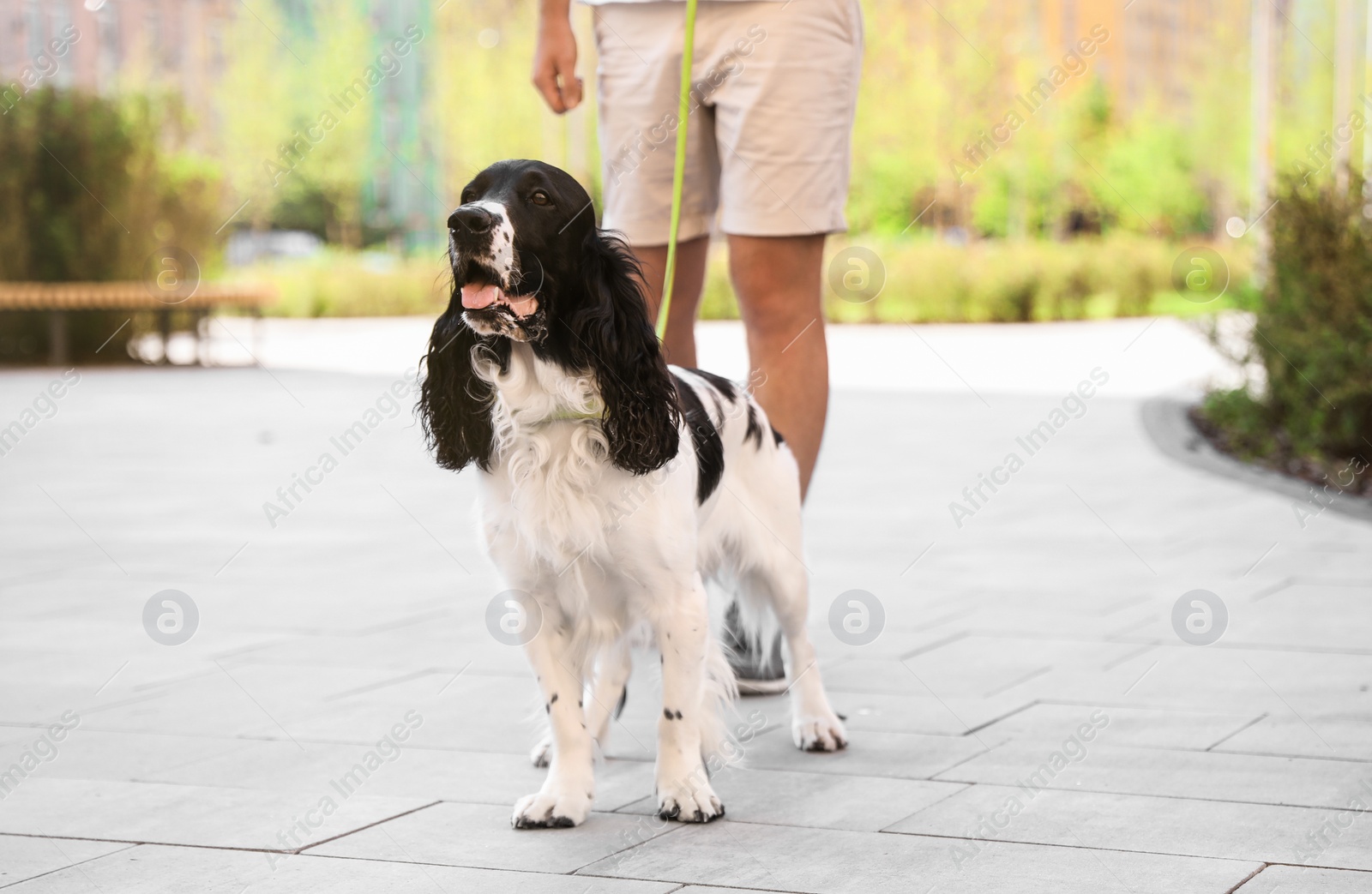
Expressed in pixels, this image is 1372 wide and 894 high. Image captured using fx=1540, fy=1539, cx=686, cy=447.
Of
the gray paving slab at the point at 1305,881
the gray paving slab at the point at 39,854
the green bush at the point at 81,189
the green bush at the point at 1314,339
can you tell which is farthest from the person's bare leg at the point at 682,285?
the green bush at the point at 81,189

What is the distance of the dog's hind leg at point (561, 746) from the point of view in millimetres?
3027

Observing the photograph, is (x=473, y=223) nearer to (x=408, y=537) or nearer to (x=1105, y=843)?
(x=1105, y=843)

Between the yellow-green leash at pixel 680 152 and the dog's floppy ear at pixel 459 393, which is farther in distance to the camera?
the yellow-green leash at pixel 680 152

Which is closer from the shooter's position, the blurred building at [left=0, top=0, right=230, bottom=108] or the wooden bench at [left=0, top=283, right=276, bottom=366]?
the wooden bench at [left=0, top=283, right=276, bottom=366]

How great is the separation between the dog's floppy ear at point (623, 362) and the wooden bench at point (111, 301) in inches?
607

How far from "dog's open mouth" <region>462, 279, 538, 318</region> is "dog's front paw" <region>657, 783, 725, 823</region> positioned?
1.01 m

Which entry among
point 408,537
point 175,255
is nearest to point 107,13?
point 175,255

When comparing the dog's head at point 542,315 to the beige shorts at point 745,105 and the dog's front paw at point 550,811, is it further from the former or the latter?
the beige shorts at point 745,105

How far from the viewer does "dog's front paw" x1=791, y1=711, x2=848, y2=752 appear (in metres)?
3.55

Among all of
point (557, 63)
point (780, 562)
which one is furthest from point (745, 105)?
point (780, 562)

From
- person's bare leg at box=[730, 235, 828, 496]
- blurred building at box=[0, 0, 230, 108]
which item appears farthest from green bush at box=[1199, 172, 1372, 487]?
blurred building at box=[0, 0, 230, 108]

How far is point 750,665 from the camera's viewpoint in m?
4.15

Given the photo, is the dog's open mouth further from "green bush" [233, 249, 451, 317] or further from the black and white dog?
"green bush" [233, 249, 451, 317]

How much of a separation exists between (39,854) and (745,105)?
2.45 metres
